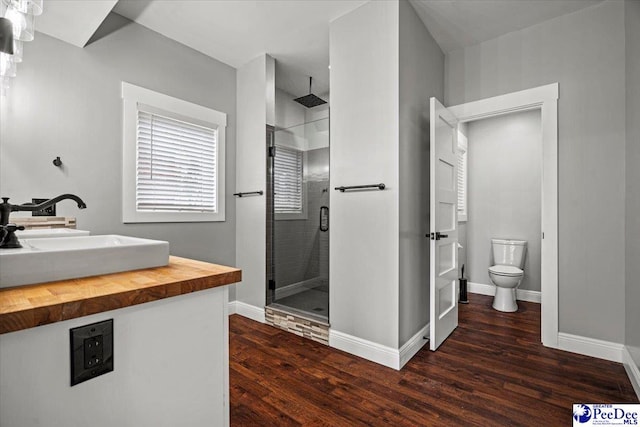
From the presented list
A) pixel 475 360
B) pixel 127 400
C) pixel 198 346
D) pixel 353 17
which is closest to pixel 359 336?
pixel 475 360

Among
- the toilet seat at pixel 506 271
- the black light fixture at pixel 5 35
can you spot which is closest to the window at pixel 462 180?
the toilet seat at pixel 506 271

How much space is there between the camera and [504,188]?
13.3ft

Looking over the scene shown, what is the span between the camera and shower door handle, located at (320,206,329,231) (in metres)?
2.83

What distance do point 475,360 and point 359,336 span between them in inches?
33.5

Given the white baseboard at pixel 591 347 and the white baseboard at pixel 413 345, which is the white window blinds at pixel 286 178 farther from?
the white baseboard at pixel 591 347

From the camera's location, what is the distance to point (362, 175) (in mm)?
2361

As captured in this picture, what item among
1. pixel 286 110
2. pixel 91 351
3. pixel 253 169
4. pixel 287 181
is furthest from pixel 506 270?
pixel 91 351

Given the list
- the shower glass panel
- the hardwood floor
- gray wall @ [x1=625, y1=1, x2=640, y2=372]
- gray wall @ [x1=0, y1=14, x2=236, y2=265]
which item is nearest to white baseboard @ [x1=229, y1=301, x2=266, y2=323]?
the shower glass panel

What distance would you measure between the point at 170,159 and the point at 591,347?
3.75 m

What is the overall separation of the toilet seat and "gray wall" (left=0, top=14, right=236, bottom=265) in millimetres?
3163

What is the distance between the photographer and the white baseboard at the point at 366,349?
2.16 meters

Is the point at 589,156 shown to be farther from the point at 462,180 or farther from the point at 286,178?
the point at 286,178

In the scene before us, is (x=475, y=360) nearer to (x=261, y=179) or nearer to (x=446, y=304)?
(x=446, y=304)

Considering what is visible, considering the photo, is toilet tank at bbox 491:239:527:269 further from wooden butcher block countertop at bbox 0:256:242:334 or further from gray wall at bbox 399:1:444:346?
wooden butcher block countertop at bbox 0:256:242:334
